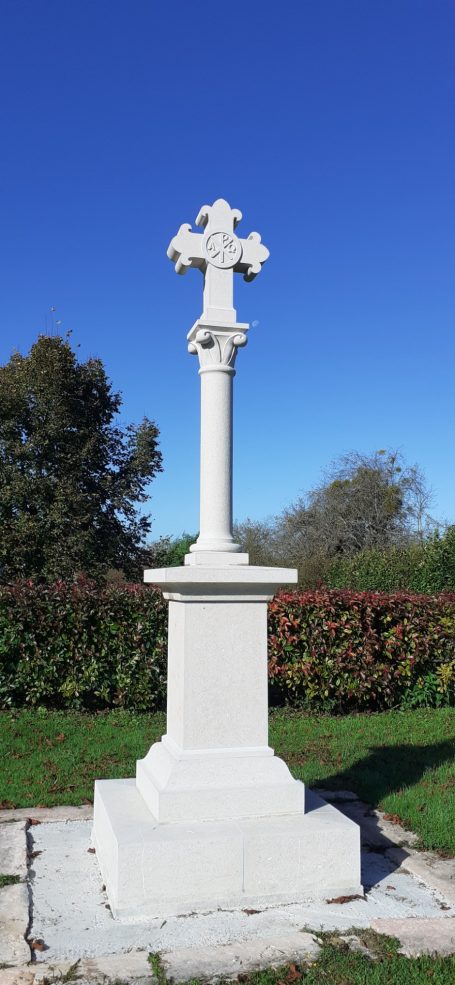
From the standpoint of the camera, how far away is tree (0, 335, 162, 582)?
52.9 feet

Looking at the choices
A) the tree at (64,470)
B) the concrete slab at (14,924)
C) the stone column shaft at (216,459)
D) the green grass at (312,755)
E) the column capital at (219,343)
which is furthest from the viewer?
the tree at (64,470)

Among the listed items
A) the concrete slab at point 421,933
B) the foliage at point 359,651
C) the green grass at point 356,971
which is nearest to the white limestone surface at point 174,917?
the concrete slab at point 421,933

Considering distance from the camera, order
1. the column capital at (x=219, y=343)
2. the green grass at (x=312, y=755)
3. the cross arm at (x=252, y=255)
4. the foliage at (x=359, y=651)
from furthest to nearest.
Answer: the foliage at (x=359, y=651) < the green grass at (x=312, y=755) < the cross arm at (x=252, y=255) < the column capital at (x=219, y=343)

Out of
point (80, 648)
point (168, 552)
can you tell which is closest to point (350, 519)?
point (168, 552)

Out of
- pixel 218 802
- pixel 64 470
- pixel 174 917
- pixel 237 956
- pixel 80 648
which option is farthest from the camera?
pixel 64 470

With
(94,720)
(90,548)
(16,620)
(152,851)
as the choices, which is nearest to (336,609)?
(94,720)

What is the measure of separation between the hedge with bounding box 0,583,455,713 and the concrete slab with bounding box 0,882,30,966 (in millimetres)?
4941

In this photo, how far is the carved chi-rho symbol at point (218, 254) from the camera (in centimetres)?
443

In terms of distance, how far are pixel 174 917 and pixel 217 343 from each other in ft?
9.52

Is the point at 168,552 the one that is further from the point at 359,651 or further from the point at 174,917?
the point at 174,917

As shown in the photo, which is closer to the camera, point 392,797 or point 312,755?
point 392,797

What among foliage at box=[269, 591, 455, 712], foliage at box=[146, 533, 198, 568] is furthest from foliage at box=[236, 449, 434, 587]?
foliage at box=[269, 591, 455, 712]

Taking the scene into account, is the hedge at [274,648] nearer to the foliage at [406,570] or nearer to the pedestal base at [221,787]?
the foliage at [406,570]

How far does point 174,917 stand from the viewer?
11.8 feet
